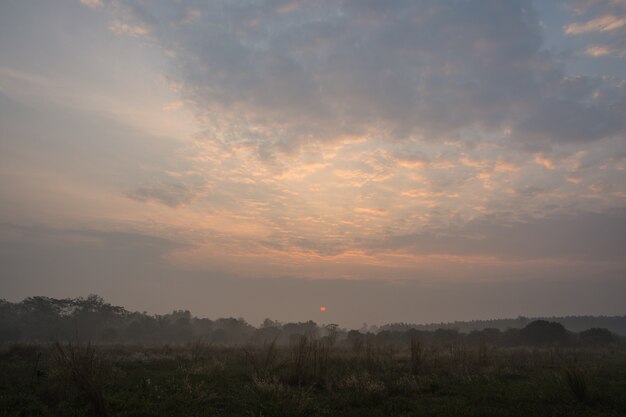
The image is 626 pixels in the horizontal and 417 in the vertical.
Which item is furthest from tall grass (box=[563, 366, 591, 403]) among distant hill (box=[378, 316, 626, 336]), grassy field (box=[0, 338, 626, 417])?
distant hill (box=[378, 316, 626, 336])

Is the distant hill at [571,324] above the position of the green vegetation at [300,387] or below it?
below

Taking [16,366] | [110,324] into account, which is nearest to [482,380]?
[16,366]

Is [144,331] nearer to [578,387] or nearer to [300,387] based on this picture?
[300,387]

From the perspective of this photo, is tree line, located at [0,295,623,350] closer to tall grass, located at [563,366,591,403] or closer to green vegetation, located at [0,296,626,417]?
green vegetation, located at [0,296,626,417]

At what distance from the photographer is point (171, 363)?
22.0 m

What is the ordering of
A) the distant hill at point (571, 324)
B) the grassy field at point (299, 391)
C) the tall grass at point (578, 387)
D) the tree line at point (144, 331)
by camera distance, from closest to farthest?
the grassy field at point (299, 391), the tall grass at point (578, 387), the tree line at point (144, 331), the distant hill at point (571, 324)

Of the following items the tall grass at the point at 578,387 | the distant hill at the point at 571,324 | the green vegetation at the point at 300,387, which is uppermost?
the tall grass at the point at 578,387

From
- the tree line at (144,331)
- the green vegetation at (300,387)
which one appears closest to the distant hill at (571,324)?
the tree line at (144,331)

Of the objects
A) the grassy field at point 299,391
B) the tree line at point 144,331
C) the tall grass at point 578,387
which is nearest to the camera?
the grassy field at point 299,391

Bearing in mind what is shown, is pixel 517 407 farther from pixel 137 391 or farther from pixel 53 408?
pixel 53 408

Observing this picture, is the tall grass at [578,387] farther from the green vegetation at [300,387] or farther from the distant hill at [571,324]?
the distant hill at [571,324]

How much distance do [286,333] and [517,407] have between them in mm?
93551

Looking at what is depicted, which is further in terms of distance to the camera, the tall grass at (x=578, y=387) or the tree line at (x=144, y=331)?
the tree line at (x=144, y=331)

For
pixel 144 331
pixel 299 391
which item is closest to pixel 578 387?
pixel 299 391
